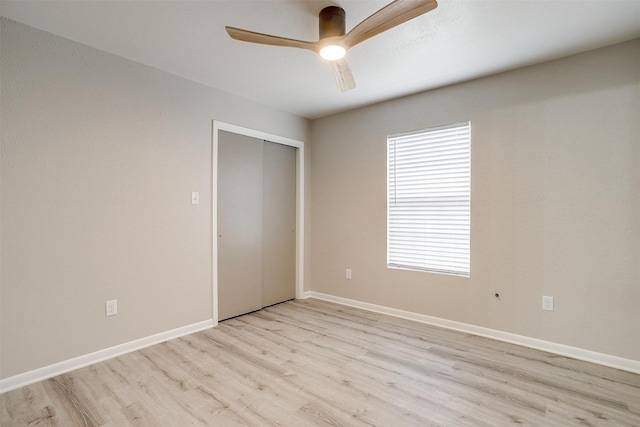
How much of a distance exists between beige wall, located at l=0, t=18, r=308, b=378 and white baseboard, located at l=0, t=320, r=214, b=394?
0.04 meters

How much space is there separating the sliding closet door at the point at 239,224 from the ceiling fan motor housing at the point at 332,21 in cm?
182

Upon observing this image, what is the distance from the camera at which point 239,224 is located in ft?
11.7

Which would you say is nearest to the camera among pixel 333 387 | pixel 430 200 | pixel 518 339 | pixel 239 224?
pixel 333 387

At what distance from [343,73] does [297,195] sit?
2.25 meters

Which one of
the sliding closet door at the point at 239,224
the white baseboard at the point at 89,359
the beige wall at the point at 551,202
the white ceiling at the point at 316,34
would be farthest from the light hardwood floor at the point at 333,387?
the white ceiling at the point at 316,34

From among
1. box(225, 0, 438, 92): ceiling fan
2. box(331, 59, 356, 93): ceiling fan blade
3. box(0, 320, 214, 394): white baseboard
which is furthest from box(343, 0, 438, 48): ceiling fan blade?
box(0, 320, 214, 394): white baseboard

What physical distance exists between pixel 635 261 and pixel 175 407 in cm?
335

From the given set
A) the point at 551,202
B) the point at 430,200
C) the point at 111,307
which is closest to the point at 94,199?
the point at 111,307

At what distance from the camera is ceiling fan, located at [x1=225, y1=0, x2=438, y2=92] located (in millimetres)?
1632

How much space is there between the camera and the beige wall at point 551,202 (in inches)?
93.1

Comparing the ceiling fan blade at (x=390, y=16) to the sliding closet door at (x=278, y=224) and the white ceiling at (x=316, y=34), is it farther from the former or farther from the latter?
the sliding closet door at (x=278, y=224)

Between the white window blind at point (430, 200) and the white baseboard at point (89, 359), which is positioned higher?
the white window blind at point (430, 200)

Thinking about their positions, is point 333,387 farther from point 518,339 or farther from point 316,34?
point 316,34

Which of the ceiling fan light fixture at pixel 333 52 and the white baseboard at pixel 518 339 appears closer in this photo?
the ceiling fan light fixture at pixel 333 52
